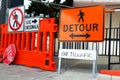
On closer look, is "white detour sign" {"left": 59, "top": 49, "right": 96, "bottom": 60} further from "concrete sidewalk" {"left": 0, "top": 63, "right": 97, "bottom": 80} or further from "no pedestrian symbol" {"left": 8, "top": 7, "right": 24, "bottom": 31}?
"no pedestrian symbol" {"left": 8, "top": 7, "right": 24, "bottom": 31}

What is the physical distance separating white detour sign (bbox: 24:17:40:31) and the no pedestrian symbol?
12.3 inches

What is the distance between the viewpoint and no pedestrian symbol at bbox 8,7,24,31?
12852 mm

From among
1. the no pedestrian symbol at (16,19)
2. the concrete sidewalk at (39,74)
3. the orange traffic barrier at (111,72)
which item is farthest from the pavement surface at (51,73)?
the no pedestrian symbol at (16,19)

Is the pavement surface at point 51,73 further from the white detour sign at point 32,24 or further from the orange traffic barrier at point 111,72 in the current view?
the white detour sign at point 32,24

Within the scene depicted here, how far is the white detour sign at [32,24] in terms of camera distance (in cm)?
1209

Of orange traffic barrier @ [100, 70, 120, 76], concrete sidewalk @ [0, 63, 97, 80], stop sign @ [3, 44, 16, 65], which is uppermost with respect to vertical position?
stop sign @ [3, 44, 16, 65]

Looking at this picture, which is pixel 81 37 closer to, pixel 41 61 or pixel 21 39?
pixel 41 61

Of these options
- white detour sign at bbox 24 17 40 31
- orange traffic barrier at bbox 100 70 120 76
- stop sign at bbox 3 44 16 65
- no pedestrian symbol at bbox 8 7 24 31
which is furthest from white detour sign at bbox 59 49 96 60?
stop sign at bbox 3 44 16 65

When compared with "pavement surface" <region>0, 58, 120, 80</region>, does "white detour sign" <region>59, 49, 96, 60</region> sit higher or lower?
higher

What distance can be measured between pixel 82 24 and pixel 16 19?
3.54 m

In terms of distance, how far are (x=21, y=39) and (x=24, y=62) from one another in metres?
0.91

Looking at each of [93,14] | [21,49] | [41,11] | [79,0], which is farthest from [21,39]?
[41,11]

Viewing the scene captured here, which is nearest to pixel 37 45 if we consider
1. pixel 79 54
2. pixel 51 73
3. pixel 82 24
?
pixel 51 73

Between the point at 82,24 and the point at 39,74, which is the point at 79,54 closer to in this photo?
the point at 82,24
